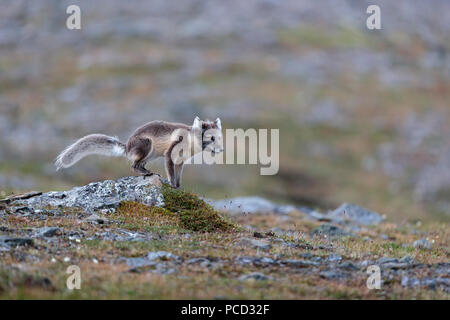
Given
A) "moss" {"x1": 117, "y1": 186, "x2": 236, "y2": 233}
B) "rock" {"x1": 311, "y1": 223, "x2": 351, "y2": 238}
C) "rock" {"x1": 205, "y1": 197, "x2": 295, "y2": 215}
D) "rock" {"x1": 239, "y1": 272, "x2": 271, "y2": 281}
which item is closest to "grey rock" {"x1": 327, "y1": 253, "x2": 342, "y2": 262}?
"rock" {"x1": 239, "y1": 272, "x2": 271, "y2": 281}

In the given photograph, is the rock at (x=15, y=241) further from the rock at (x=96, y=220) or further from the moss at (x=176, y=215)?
the moss at (x=176, y=215)

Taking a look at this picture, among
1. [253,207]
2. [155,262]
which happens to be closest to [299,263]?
[155,262]

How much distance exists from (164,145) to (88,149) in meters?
2.61

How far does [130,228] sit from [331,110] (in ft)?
204

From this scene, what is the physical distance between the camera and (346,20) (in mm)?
107688

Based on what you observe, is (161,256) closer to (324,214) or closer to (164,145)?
(164,145)

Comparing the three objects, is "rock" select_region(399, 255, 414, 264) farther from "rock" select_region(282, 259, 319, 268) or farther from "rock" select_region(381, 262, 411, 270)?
"rock" select_region(282, 259, 319, 268)

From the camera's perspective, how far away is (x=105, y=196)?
59.8 feet

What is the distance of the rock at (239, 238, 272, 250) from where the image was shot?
15.5 meters

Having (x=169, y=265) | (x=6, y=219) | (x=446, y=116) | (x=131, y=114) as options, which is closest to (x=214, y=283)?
(x=169, y=265)

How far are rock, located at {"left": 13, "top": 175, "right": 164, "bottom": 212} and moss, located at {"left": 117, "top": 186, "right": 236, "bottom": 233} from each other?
11.1 inches

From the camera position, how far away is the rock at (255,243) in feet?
50.8

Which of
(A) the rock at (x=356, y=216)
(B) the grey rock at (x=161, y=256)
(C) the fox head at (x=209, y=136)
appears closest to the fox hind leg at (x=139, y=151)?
(C) the fox head at (x=209, y=136)

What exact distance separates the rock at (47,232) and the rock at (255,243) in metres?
4.89
